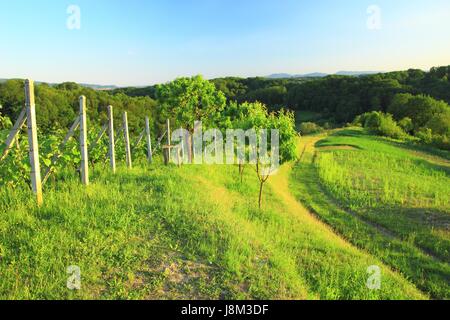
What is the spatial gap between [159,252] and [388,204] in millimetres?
15141

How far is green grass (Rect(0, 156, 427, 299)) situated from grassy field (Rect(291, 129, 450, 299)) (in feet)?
4.32

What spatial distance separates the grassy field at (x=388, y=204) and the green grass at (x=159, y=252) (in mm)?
1318

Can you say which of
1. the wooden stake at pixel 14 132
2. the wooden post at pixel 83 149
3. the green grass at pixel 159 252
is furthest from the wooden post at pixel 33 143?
the wooden post at pixel 83 149

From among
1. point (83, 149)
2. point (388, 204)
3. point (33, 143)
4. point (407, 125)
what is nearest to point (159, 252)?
point (33, 143)

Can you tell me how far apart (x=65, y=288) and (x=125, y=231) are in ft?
8.09

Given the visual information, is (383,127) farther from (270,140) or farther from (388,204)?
(270,140)

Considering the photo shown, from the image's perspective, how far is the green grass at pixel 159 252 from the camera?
7.07m

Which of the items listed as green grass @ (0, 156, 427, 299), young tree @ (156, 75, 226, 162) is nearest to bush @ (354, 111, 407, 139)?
young tree @ (156, 75, 226, 162)

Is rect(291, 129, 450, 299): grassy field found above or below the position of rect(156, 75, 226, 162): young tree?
below

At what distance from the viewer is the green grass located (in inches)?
278

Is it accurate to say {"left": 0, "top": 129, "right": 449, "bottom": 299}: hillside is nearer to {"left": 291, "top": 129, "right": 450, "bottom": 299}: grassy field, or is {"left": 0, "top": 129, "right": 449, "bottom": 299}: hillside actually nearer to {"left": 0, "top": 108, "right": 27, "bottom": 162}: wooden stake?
{"left": 291, "top": 129, "right": 450, "bottom": 299}: grassy field

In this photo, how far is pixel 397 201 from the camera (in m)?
20.0
